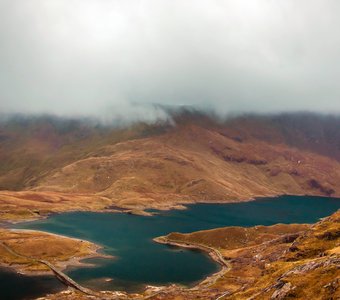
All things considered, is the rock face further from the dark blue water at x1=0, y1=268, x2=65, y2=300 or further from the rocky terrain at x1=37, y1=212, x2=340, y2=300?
the dark blue water at x1=0, y1=268, x2=65, y2=300

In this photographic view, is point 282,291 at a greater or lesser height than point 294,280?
lesser

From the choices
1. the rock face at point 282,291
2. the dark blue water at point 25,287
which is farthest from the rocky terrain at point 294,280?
the dark blue water at point 25,287

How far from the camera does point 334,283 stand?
85.2 metres

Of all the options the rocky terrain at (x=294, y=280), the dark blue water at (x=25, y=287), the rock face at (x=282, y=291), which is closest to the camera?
the rocky terrain at (x=294, y=280)

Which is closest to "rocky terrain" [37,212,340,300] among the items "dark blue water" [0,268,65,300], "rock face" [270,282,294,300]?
"rock face" [270,282,294,300]

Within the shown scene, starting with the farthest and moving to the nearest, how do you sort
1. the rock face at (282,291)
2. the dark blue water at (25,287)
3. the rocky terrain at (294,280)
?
the dark blue water at (25,287), the rock face at (282,291), the rocky terrain at (294,280)

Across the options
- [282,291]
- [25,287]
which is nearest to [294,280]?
[282,291]

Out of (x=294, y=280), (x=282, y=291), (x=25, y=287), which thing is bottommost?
(x=25, y=287)

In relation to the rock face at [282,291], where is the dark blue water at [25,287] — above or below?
below

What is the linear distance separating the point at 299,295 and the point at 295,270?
19.3m

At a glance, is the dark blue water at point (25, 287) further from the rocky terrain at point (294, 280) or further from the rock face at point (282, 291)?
the rock face at point (282, 291)

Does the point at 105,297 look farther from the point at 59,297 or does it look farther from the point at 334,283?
the point at 334,283

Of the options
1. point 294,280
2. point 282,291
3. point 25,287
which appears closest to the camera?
point 282,291

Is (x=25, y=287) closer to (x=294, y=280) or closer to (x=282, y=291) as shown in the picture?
(x=282, y=291)
